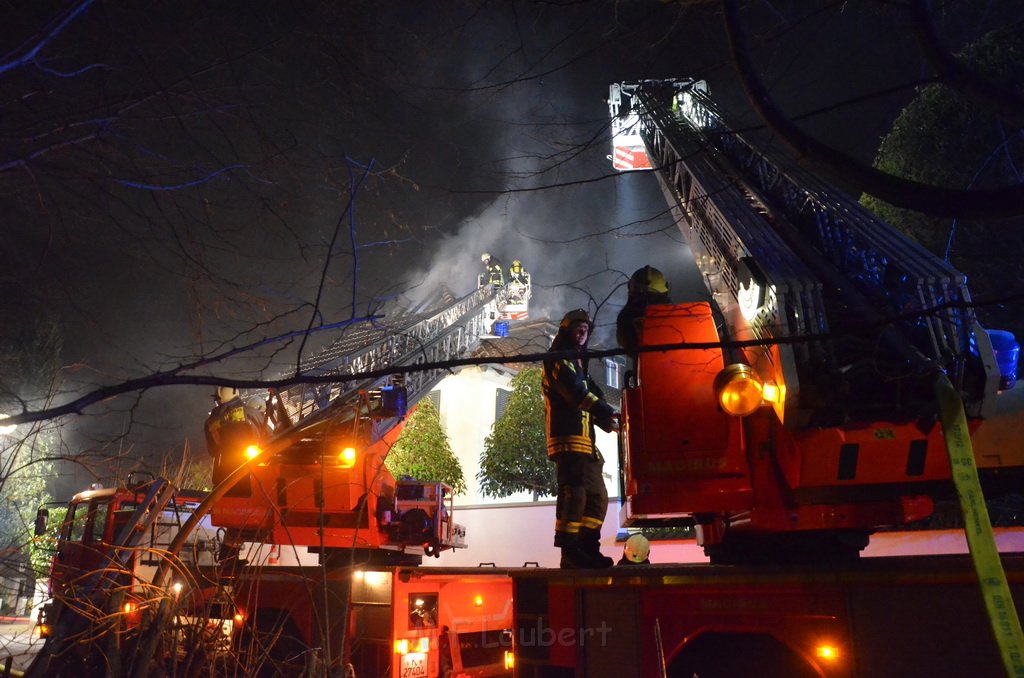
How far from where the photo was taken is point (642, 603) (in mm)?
3932

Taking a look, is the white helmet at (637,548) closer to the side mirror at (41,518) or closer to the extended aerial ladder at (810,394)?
the extended aerial ladder at (810,394)

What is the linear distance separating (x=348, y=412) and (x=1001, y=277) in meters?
9.89

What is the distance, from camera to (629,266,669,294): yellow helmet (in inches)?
209

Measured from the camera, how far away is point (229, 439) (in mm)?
8406

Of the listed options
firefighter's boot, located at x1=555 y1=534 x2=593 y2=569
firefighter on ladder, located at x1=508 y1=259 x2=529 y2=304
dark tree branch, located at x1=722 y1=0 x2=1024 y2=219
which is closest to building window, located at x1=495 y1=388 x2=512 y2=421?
firefighter on ladder, located at x1=508 y1=259 x2=529 y2=304

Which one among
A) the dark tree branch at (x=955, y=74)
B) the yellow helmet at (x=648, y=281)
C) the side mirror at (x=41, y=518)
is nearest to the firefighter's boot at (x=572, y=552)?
the yellow helmet at (x=648, y=281)

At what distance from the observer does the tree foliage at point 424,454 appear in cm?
1695

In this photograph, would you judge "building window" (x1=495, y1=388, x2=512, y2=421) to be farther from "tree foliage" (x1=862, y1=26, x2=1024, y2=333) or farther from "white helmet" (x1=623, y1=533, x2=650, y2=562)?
"white helmet" (x1=623, y1=533, x2=650, y2=562)

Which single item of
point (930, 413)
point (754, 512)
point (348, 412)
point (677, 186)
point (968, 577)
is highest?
point (677, 186)

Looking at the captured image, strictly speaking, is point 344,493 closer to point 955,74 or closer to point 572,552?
point 572,552

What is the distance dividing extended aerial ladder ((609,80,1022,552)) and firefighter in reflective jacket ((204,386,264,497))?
18.2 ft

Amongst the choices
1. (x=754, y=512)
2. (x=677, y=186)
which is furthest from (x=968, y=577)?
(x=677, y=186)

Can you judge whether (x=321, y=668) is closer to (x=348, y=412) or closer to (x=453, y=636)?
(x=453, y=636)

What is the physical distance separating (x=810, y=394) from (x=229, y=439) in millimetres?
7294
